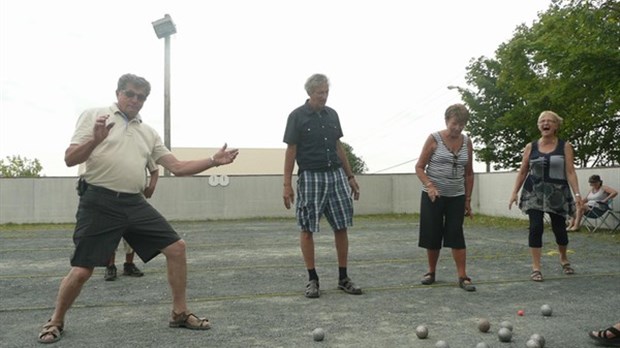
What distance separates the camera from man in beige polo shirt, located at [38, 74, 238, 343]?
371 centimetres

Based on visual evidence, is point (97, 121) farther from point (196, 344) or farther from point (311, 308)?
point (311, 308)

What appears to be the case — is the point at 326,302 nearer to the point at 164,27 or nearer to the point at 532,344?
the point at 532,344

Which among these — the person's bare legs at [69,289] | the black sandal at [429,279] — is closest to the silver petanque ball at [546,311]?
the black sandal at [429,279]

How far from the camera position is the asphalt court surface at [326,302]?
365 centimetres

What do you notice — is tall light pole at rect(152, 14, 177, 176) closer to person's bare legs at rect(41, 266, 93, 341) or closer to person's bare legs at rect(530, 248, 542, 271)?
person's bare legs at rect(530, 248, 542, 271)

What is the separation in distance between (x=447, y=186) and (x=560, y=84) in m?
11.6

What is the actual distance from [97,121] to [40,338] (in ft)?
4.75

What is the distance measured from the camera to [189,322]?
3.89 metres

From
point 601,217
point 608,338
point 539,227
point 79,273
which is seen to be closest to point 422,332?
point 608,338

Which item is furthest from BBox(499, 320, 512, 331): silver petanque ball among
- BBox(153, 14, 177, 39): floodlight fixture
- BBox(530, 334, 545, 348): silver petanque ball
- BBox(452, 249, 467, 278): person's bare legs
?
BBox(153, 14, 177, 39): floodlight fixture

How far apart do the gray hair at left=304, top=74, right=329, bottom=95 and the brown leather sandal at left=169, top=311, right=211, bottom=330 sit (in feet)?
7.27

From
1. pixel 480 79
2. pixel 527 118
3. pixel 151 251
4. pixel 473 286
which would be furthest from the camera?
pixel 480 79

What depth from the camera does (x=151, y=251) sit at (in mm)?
3920

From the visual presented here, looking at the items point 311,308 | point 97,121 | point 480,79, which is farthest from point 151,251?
point 480,79
